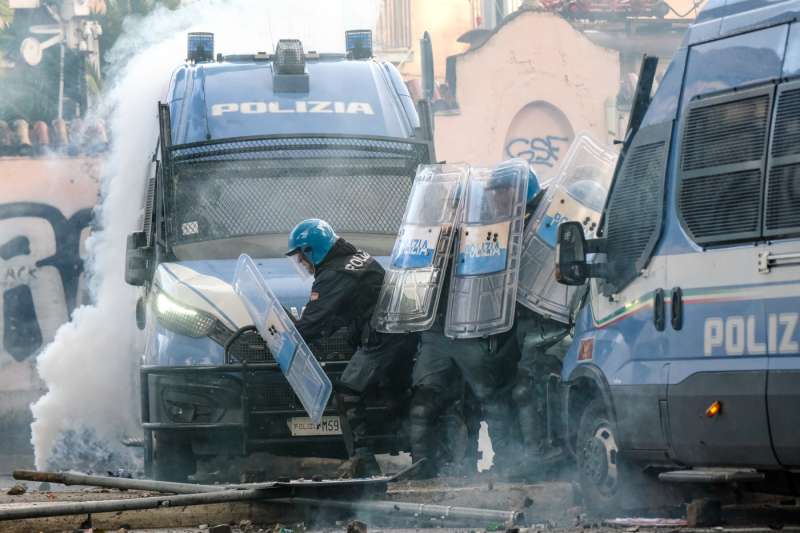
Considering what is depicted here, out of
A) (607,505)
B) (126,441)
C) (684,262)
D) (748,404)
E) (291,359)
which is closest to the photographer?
(748,404)

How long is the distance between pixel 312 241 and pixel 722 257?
10.7ft

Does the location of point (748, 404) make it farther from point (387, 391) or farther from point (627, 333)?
point (387, 391)

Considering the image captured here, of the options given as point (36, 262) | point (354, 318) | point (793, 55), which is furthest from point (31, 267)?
point (793, 55)

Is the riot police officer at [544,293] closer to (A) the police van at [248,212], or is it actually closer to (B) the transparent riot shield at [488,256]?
(B) the transparent riot shield at [488,256]

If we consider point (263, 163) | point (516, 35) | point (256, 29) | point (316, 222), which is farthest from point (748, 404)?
point (516, 35)

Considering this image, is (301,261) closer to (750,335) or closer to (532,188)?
(532,188)

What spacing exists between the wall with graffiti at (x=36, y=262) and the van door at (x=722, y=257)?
18.0m

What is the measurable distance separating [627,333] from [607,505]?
88cm

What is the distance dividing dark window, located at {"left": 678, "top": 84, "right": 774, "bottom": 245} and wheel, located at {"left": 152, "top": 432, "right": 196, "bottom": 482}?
426cm

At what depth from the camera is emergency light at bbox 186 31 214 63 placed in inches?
505

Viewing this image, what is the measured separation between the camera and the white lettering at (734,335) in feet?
23.3

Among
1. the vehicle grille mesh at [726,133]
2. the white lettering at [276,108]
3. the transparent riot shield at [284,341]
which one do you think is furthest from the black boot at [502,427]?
the white lettering at [276,108]

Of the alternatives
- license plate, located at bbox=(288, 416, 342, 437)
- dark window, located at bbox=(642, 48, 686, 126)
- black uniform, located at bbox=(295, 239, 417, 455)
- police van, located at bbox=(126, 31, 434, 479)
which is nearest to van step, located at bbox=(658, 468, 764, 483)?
dark window, located at bbox=(642, 48, 686, 126)

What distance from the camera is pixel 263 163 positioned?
11.6 meters
